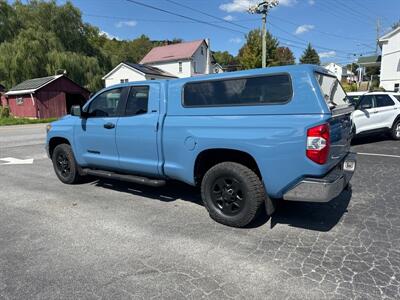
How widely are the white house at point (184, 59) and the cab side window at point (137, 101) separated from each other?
3858cm

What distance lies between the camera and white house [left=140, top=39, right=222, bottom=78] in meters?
44.0

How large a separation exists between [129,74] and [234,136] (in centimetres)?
3777

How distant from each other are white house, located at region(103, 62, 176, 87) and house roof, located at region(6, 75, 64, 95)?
10454mm

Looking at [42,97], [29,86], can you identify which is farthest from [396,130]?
[29,86]

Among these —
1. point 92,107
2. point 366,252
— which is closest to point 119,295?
point 366,252

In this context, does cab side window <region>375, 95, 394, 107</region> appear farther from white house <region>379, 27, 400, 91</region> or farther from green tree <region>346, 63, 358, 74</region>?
green tree <region>346, 63, 358, 74</region>

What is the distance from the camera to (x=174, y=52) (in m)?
46.4

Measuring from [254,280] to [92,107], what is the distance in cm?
413

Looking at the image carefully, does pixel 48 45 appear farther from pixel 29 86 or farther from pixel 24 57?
pixel 29 86

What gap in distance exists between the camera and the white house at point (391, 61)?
2878 cm

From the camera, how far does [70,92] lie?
31438 mm

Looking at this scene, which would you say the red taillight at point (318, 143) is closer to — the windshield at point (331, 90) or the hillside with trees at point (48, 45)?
the windshield at point (331, 90)

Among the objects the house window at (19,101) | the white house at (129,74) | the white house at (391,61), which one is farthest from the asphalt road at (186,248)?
the white house at (129,74)

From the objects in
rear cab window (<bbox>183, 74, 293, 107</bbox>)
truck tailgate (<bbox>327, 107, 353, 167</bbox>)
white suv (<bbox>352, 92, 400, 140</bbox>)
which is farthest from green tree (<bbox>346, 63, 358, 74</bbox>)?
rear cab window (<bbox>183, 74, 293, 107</bbox>)
